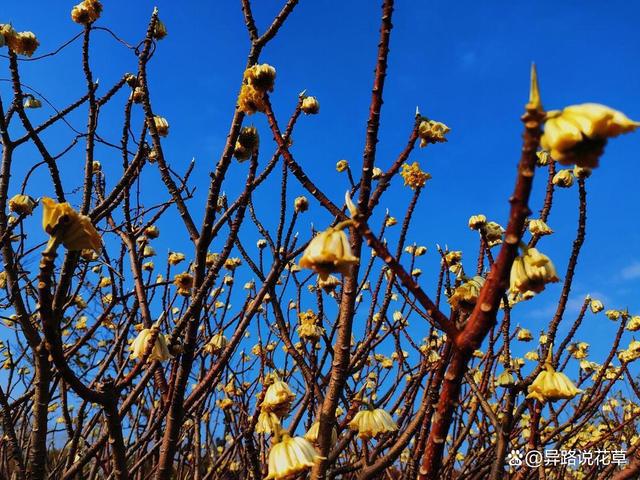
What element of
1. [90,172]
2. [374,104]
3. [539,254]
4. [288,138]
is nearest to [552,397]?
[539,254]

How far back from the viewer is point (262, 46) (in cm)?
195

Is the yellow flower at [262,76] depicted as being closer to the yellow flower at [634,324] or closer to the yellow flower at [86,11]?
the yellow flower at [86,11]

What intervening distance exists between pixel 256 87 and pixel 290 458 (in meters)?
1.13

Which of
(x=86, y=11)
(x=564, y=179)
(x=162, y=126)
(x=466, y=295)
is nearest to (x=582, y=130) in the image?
(x=466, y=295)

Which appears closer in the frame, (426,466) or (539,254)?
(426,466)

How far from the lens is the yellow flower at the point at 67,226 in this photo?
134cm

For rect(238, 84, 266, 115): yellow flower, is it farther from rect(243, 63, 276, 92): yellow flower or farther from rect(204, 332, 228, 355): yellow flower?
rect(204, 332, 228, 355): yellow flower

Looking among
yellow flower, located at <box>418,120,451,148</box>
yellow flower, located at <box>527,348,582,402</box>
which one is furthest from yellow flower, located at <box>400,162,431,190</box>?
yellow flower, located at <box>527,348,582,402</box>

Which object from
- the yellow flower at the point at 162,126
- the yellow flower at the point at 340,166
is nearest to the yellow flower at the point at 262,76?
the yellow flower at the point at 162,126

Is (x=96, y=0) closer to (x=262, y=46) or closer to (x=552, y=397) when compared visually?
(x=262, y=46)

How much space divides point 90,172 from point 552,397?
2127 mm

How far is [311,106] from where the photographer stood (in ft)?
9.50

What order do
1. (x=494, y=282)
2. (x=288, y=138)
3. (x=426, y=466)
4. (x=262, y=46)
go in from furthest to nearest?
(x=288, y=138) < (x=262, y=46) < (x=426, y=466) < (x=494, y=282)

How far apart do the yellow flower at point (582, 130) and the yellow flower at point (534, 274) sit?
37cm
